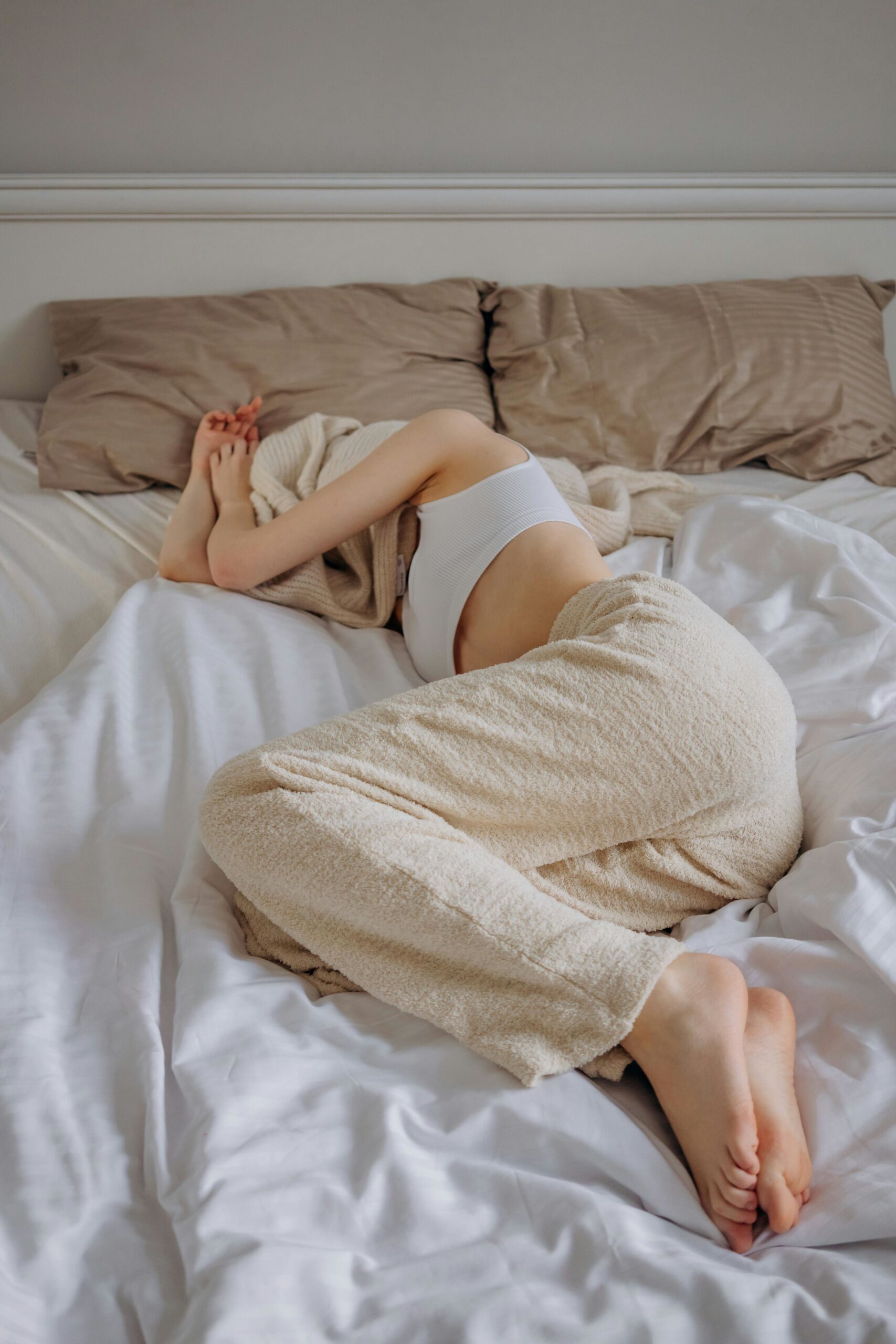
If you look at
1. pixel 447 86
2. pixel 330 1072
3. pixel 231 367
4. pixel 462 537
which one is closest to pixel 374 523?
pixel 462 537

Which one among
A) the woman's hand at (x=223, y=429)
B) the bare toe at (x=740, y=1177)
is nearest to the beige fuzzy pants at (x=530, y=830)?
the bare toe at (x=740, y=1177)

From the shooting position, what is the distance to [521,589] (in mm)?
1069

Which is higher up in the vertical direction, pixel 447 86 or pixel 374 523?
pixel 447 86

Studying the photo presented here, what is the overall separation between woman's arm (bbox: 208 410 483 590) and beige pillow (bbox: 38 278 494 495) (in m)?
0.39

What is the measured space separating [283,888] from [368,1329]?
0.31 metres

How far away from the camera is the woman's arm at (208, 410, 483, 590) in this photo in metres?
1.21

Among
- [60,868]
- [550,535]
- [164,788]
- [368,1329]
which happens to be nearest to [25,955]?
[60,868]

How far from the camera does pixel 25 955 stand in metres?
0.73

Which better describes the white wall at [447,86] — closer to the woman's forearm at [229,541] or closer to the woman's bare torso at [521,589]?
the woman's forearm at [229,541]

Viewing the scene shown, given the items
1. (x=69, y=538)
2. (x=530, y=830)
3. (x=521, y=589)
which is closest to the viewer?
(x=530, y=830)

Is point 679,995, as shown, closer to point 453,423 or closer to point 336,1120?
point 336,1120

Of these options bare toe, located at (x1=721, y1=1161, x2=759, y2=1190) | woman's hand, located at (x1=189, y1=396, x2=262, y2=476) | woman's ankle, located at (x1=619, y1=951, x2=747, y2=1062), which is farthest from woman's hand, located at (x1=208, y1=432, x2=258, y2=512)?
bare toe, located at (x1=721, y1=1161, x2=759, y2=1190)

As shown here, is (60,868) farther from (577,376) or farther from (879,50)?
(879,50)

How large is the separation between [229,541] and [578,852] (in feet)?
2.43
